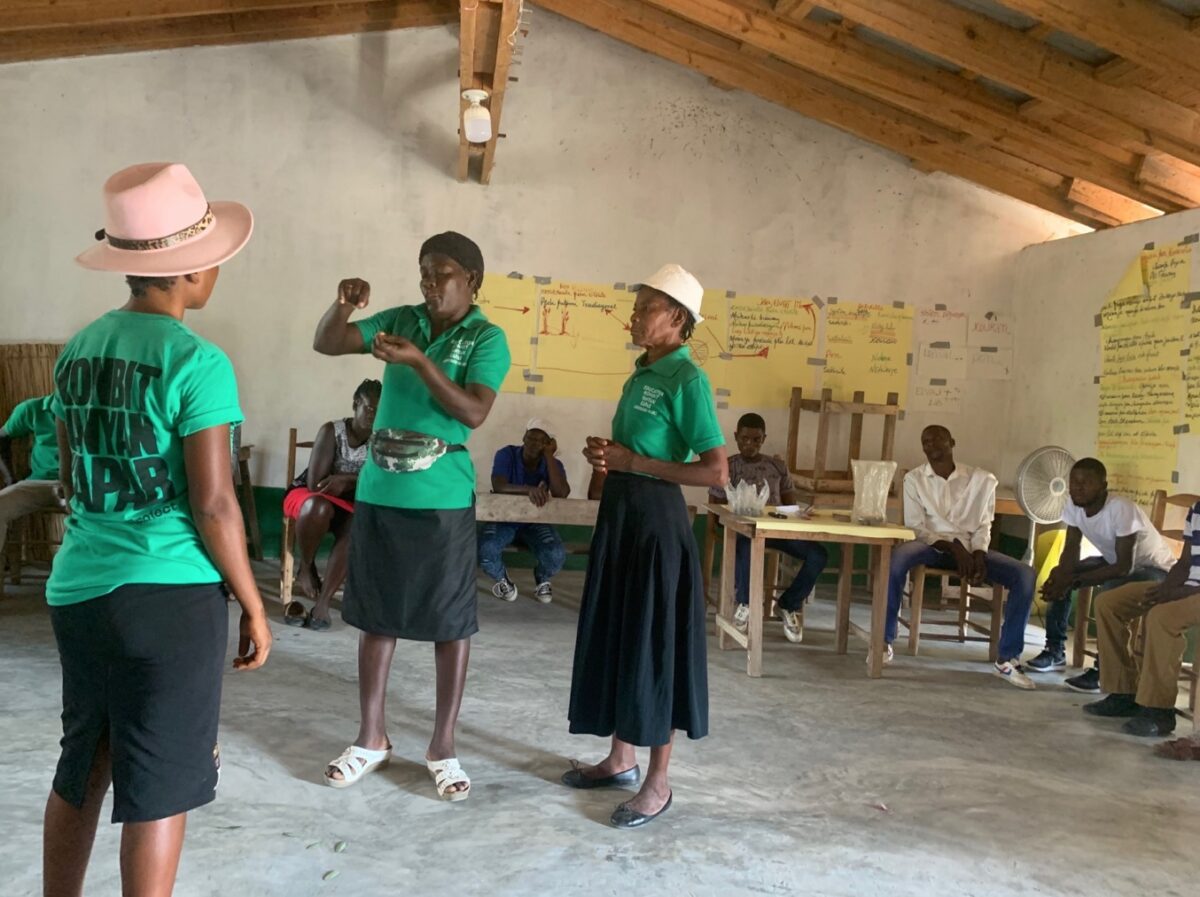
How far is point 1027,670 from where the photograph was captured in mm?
4660

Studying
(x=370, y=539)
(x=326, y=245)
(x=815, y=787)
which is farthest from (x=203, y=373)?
(x=326, y=245)

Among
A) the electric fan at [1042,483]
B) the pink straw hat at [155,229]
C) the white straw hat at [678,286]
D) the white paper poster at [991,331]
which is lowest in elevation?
the electric fan at [1042,483]

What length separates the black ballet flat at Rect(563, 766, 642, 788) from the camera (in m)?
2.81

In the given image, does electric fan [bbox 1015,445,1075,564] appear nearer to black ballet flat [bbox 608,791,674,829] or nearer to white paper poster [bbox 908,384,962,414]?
white paper poster [bbox 908,384,962,414]

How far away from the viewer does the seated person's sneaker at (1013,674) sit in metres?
4.35

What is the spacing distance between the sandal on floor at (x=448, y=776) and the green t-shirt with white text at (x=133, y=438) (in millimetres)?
1319

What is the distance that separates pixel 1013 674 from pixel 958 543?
69 centimetres

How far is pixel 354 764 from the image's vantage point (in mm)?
2730

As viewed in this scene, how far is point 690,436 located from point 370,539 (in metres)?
0.93

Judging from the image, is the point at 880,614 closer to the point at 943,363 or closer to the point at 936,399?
the point at 936,399

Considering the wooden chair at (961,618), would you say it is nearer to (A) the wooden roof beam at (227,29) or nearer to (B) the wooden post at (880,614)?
(B) the wooden post at (880,614)

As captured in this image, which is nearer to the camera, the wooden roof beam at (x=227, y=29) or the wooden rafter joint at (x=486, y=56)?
the wooden rafter joint at (x=486, y=56)

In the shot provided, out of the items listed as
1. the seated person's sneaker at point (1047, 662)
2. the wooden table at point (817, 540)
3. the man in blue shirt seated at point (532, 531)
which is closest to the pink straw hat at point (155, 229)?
the wooden table at point (817, 540)

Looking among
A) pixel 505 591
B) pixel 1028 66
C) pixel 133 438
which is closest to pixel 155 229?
pixel 133 438
